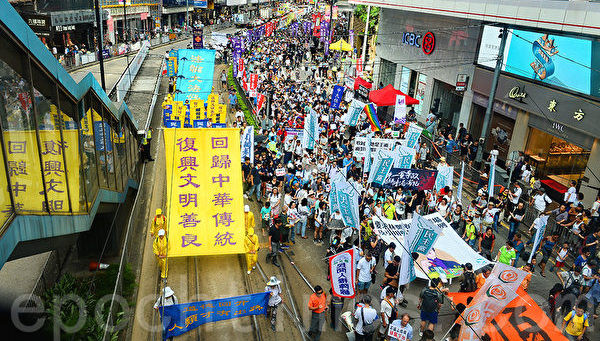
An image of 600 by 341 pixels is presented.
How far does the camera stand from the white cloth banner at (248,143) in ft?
55.9

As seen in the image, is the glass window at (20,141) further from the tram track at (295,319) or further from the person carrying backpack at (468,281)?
the person carrying backpack at (468,281)

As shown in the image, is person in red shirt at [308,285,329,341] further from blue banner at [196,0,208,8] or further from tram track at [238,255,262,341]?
blue banner at [196,0,208,8]

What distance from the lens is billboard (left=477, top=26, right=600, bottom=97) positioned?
17.5 metres

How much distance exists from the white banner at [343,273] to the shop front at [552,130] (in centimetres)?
1181

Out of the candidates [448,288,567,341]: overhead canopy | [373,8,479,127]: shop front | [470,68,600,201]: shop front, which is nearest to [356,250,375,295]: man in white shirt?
[448,288,567,341]: overhead canopy

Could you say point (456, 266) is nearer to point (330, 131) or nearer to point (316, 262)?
point (316, 262)

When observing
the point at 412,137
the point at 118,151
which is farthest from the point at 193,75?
the point at 412,137

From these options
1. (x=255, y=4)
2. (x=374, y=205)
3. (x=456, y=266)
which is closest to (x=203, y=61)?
(x=374, y=205)

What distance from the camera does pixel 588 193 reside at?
1744 centimetres

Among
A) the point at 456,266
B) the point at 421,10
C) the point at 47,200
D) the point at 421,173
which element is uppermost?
the point at 421,10

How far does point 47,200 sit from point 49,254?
487cm

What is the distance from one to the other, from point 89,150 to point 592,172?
54.7 feet

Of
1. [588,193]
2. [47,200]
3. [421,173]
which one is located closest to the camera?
[47,200]

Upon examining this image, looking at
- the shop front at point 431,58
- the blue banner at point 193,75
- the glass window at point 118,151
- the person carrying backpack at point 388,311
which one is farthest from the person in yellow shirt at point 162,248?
the shop front at point 431,58
